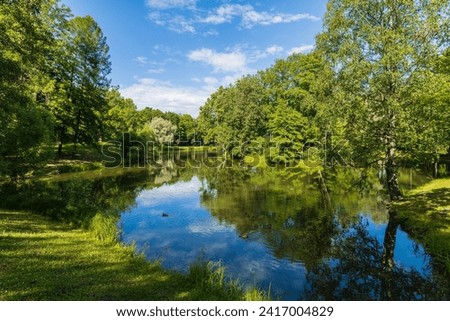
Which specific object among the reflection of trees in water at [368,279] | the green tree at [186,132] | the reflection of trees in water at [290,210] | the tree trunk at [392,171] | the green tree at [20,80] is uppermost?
the green tree at [186,132]

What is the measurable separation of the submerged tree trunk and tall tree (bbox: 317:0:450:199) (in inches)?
161

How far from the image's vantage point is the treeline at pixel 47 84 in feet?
40.4

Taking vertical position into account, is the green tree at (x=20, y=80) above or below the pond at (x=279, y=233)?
above

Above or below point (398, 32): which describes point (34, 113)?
below

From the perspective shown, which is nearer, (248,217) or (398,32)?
(398,32)

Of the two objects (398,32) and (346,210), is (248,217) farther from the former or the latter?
(398,32)

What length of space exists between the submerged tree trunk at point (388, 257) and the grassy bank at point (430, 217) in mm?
515

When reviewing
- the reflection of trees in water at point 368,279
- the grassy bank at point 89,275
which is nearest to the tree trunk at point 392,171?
the reflection of trees in water at point 368,279

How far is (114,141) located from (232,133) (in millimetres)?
22845

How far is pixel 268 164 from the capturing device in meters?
48.2

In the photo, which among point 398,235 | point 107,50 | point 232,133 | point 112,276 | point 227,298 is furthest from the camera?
point 232,133

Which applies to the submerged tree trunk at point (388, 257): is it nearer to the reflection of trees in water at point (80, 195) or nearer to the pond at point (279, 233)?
the pond at point (279, 233)

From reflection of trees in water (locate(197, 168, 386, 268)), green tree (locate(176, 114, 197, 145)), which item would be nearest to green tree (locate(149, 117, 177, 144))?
green tree (locate(176, 114, 197, 145))

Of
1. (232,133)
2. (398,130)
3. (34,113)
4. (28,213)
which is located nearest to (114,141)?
(232,133)
